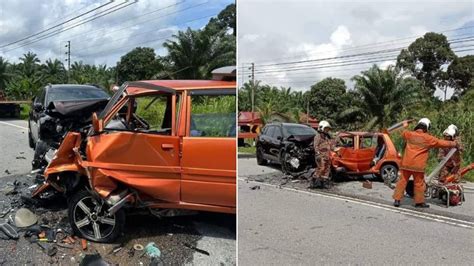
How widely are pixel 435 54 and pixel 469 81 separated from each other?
0.42 feet

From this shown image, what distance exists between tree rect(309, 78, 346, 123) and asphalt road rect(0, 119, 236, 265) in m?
0.38

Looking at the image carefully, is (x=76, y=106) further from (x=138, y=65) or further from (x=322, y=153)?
(x=322, y=153)

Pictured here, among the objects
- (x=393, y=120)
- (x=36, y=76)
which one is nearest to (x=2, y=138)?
(x=36, y=76)

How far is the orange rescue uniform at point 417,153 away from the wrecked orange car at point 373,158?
0.17 ft

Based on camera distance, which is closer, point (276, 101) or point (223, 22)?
point (276, 101)

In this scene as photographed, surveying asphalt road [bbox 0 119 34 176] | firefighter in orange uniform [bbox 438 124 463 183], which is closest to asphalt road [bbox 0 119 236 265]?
asphalt road [bbox 0 119 34 176]

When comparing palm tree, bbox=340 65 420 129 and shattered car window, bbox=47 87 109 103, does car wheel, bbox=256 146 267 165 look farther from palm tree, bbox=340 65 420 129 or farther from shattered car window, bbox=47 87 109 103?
shattered car window, bbox=47 87 109 103

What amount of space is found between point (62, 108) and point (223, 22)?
20.6 inches

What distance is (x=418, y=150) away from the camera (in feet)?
3.52

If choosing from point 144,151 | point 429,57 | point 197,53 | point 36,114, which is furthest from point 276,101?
point 36,114

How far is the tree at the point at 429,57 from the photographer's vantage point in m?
0.92

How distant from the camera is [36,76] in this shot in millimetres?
1210

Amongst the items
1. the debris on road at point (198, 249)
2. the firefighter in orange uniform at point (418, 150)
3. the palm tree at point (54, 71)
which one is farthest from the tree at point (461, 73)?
the palm tree at point (54, 71)

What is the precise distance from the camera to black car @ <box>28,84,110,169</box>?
47.3 inches
